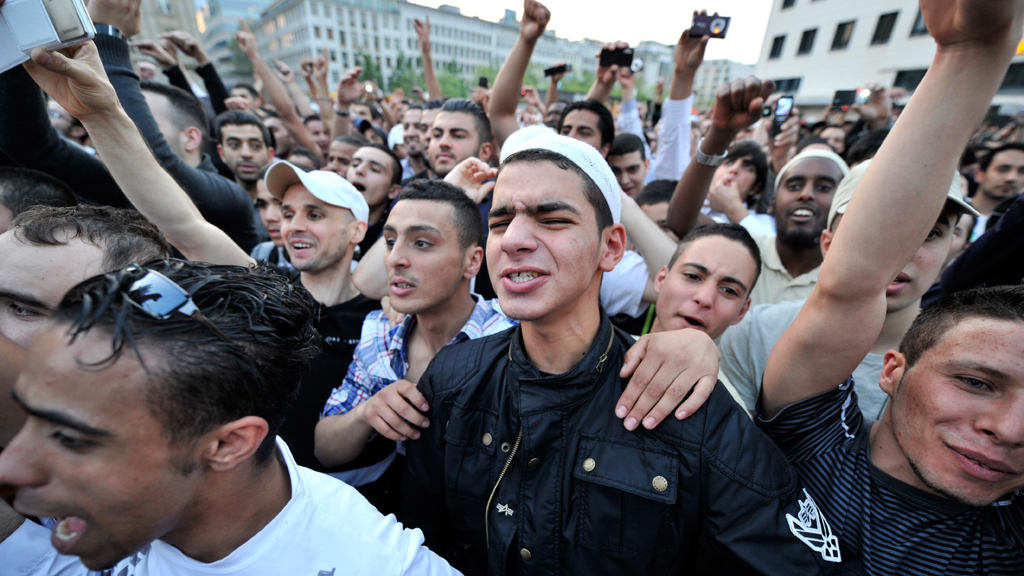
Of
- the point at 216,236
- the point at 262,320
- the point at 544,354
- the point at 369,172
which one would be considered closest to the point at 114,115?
the point at 216,236

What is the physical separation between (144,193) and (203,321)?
1.56m

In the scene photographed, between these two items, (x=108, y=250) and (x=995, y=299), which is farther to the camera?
(x=108, y=250)

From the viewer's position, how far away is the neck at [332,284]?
2979mm

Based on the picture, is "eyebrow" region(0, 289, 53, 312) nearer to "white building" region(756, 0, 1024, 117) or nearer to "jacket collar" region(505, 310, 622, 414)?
"jacket collar" region(505, 310, 622, 414)

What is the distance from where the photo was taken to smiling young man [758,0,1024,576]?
43.6 inches

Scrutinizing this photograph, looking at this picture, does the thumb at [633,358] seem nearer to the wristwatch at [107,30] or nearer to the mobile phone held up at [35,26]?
the mobile phone held up at [35,26]

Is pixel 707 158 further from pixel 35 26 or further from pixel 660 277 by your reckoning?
pixel 35 26

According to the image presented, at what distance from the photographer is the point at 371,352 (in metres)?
2.47

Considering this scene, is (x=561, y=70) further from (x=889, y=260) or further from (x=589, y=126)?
(x=889, y=260)

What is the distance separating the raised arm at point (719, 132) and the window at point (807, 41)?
36866 mm

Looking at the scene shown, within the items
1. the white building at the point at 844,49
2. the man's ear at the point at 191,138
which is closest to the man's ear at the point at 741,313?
the man's ear at the point at 191,138

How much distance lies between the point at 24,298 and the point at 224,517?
1204 mm

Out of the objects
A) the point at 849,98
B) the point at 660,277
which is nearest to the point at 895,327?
the point at 660,277

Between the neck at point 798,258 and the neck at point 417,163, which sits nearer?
the neck at point 798,258
